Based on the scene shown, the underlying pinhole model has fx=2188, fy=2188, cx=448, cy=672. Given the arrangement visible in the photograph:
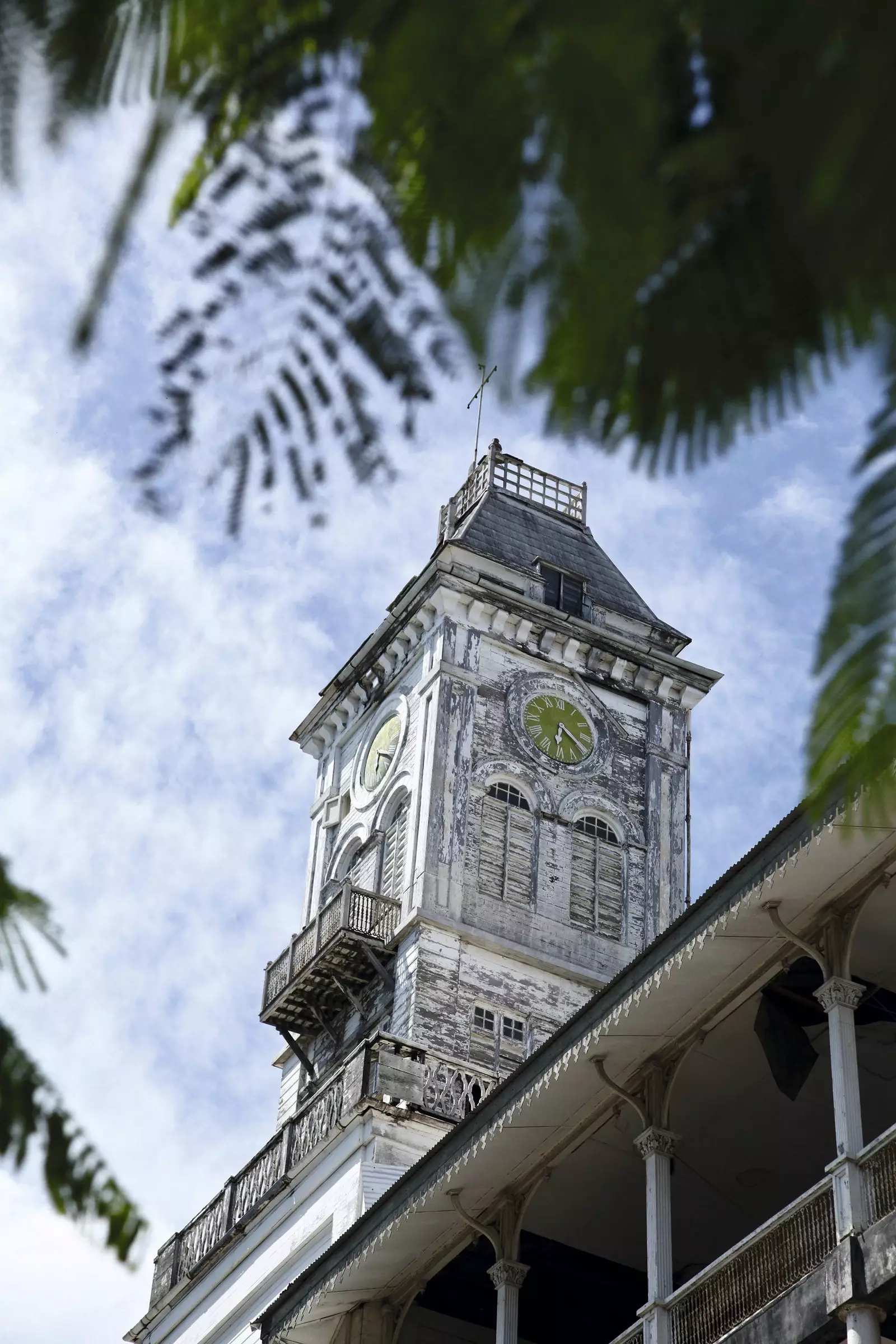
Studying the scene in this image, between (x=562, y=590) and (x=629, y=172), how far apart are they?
37311 millimetres

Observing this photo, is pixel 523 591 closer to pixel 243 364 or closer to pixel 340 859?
pixel 340 859

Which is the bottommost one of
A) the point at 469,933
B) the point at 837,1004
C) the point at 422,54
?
the point at 422,54

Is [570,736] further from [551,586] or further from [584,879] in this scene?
[551,586]

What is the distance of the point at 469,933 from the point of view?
34.3 metres

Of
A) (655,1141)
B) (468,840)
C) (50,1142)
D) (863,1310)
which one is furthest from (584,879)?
(50,1142)

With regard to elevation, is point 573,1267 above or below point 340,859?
below

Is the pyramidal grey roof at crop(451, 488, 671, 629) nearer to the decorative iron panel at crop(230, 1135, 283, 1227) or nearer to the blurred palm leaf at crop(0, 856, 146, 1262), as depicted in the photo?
the decorative iron panel at crop(230, 1135, 283, 1227)

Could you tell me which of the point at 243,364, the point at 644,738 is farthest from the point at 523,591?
the point at 243,364

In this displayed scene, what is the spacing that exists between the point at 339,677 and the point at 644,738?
568cm

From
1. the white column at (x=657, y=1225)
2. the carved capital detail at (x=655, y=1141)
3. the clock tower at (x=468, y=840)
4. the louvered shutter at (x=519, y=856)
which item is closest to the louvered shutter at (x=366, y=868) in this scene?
the clock tower at (x=468, y=840)

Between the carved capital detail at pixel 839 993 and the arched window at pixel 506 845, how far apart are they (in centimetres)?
2003

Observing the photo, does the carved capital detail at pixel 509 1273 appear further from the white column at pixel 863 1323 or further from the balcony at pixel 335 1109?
the balcony at pixel 335 1109

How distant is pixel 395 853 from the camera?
36500 mm

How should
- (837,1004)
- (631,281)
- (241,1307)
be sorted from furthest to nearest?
1. (241,1307)
2. (837,1004)
3. (631,281)
